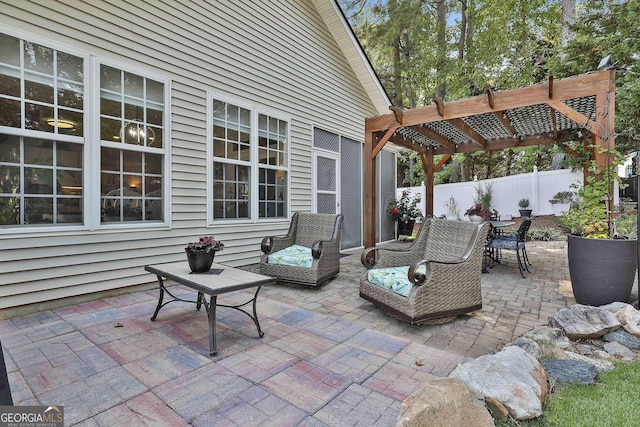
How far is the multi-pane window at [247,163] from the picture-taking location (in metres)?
4.96

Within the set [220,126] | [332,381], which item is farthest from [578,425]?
[220,126]

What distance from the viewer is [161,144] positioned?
13.7 feet

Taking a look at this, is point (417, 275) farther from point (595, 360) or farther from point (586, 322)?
point (586, 322)

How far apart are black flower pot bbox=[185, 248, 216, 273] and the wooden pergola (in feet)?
11.1

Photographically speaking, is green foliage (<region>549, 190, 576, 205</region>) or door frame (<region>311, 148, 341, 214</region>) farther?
green foliage (<region>549, 190, 576, 205</region>)

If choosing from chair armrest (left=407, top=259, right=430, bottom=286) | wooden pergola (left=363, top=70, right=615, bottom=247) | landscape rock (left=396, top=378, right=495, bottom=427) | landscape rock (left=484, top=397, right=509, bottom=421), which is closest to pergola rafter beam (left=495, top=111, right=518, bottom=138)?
wooden pergola (left=363, top=70, right=615, bottom=247)

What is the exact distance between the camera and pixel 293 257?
436cm

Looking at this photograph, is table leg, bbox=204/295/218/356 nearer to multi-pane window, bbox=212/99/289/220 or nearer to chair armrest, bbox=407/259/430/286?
chair armrest, bbox=407/259/430/286

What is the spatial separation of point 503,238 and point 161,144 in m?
5.68

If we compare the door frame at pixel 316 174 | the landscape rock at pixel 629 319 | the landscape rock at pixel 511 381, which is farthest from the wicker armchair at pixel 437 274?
the door frame at pixel 316 174

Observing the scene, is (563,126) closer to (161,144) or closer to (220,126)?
(220,126)

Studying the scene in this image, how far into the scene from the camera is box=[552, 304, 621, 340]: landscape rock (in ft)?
8.67

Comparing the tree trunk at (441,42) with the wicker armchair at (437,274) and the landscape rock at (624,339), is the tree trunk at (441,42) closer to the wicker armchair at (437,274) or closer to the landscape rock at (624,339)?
the wicker armchair at (437,274)

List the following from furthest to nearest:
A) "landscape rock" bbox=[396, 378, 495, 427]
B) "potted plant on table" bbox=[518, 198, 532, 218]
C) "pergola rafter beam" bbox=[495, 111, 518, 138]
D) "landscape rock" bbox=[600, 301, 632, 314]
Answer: "potted plant on table" bbox=[518, 198, 532, 218] → "pergola rafter beam" bbox=[495, 111, 518, 138] → "landscape rock" bbox=[600, 301, 632, 314] → "landscape rock" bbox=[396, 378, 495, 427]
